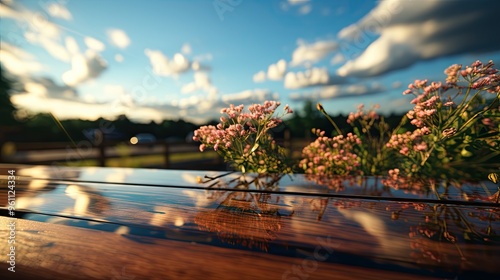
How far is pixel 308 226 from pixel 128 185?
0.93 meters

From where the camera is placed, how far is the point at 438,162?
4.93 ft

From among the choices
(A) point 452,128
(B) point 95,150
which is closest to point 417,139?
(A) point 452,128

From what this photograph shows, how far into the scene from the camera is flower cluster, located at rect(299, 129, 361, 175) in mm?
1649

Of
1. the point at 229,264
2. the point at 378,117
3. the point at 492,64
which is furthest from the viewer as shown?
the point at 378,117

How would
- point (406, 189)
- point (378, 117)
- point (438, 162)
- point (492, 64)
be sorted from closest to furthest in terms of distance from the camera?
point (406, 189) < point (492, 64) < point (438, 162) < point (378, 117)

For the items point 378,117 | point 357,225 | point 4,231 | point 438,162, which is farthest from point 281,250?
point 378,117

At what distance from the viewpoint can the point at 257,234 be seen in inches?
22.6

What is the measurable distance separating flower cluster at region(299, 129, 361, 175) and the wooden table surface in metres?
0.61

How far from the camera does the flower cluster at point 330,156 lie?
165 cm

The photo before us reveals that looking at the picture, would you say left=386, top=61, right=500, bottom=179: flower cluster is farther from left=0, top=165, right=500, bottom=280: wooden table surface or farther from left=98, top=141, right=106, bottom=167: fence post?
left=98, top=141, right=106, bottom=167: fence post

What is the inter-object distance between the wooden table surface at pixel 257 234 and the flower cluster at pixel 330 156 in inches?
24.1

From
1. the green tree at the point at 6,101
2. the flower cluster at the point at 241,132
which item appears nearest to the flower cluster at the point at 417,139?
the flower cluster at the point at 241,132

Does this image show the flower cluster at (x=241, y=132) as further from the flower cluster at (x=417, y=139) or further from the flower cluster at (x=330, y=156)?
the flower cluster at (x=330, y=156)

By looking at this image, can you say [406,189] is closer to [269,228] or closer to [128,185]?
[269,228]
